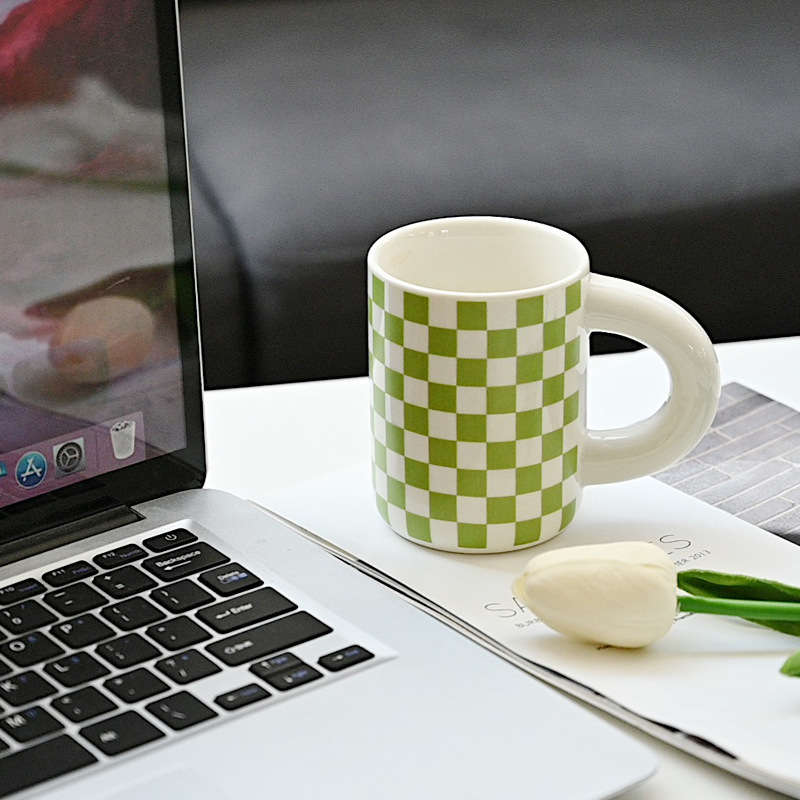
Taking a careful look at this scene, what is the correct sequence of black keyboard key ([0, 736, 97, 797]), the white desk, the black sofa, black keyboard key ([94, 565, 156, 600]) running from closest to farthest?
black keyboard key ([0, 736, 97, 797]) < black keyboard key ([94, 565, 156, 600]) < the white desk < the black sofa

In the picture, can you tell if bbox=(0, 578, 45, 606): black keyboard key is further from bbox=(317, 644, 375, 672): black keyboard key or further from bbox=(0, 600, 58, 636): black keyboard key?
bbox=(317, 644, 375, 672): black keyboard key

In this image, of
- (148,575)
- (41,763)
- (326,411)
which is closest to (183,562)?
(148,575)

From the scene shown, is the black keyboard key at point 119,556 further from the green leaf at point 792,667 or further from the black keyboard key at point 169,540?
the green leaf at point 792,667

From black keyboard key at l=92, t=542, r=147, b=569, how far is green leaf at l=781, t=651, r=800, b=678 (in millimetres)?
262

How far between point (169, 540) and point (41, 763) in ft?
0.49

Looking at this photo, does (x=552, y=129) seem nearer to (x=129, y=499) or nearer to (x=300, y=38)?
(x=300, y=38)

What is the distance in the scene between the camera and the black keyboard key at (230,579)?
1.84 ft

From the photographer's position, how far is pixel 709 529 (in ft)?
2.13

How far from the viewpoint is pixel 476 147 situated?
1.46 metres

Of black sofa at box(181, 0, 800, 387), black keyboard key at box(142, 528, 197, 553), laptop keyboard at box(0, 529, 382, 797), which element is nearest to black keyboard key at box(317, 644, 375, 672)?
laptop keyboard at box(0, 529, 382, 797)

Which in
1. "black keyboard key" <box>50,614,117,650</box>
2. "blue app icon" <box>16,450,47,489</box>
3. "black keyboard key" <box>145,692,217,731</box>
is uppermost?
"blue app icon" <box>16,450,47,489</box>

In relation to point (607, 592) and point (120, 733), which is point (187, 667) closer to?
point (120, 733)

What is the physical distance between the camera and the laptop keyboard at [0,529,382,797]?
477mm

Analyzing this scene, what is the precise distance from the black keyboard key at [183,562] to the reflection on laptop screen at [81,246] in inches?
2.7
